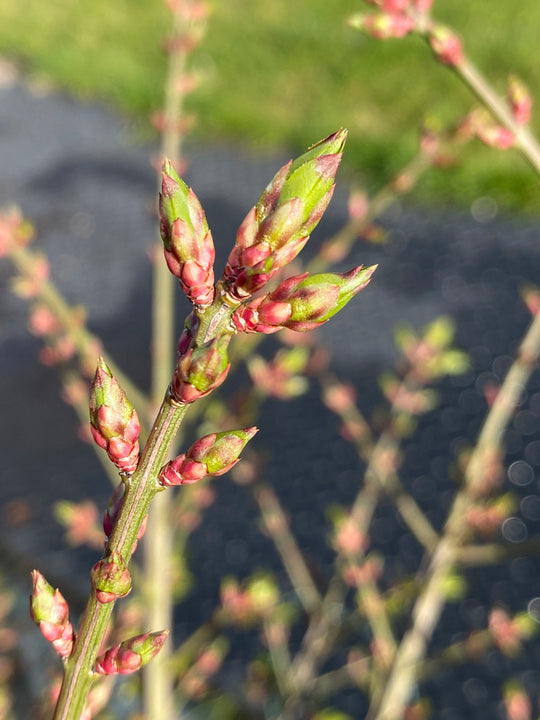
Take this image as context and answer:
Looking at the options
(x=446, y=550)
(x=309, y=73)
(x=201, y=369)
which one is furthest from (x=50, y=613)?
(x=309, y=73)

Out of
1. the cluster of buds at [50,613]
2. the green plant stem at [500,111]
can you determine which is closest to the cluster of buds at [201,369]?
the cluster of buds at [50,613]

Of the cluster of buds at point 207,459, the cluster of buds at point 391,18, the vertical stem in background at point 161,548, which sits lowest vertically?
the vertical stem in background at point 161,548

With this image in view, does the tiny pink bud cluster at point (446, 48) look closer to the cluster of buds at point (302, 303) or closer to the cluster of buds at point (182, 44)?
the cluster of buds at point (302, 303)

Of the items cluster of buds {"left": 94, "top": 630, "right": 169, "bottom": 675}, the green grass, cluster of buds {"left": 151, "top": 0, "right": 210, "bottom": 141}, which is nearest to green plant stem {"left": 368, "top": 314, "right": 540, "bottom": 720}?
cluster of buds {"left": 151, "top": 0, "right": 210, "bottom": 141}

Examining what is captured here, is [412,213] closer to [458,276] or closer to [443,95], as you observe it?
[458,276]

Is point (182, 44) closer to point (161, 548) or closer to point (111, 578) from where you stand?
point (161, 548)

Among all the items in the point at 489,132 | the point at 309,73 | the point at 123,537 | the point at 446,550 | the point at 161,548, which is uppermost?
the point at 123,537

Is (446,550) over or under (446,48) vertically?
under
